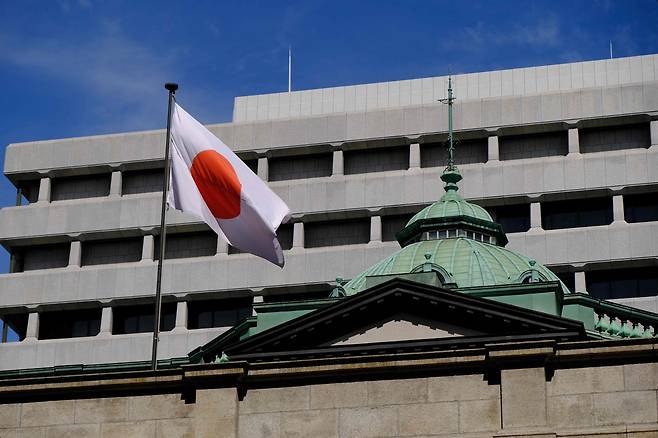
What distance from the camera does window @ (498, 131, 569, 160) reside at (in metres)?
91.4

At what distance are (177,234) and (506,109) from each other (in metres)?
19.2

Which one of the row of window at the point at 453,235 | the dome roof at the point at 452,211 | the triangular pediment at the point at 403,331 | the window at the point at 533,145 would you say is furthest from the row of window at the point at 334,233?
the triangular pediment at the point at 403,331

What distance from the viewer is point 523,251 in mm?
87188

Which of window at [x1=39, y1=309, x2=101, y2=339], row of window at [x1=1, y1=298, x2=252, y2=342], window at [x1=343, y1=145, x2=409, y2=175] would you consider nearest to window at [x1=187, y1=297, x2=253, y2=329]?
row of window at [x1=1, y1=298, x2=252, y2=342]

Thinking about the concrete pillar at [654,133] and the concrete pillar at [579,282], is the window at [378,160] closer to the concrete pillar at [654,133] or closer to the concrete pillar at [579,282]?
the concrete pillar at [579,282]

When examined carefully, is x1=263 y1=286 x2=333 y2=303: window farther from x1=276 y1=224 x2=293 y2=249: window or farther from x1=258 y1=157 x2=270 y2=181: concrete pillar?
x1=258 y1=157 x2=270 y2=181: concrete pillar

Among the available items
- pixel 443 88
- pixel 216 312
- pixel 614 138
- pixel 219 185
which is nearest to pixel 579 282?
pixel 614 138

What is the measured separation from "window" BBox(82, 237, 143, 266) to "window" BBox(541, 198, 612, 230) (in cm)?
2268

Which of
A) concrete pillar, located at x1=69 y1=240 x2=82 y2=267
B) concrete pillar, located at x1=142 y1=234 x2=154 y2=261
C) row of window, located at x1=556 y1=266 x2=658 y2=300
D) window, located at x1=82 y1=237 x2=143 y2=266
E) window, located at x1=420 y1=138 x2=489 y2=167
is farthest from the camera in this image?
window, located at x1=82 y1=237 x2=143 y2=266

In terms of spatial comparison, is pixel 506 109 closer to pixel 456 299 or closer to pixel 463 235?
pixel 463 235

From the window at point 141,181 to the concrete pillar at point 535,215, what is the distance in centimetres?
2124

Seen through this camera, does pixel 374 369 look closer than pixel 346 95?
Yes

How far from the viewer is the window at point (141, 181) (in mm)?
97500

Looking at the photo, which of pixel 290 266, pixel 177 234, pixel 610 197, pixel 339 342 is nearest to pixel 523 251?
pixel 610 197
